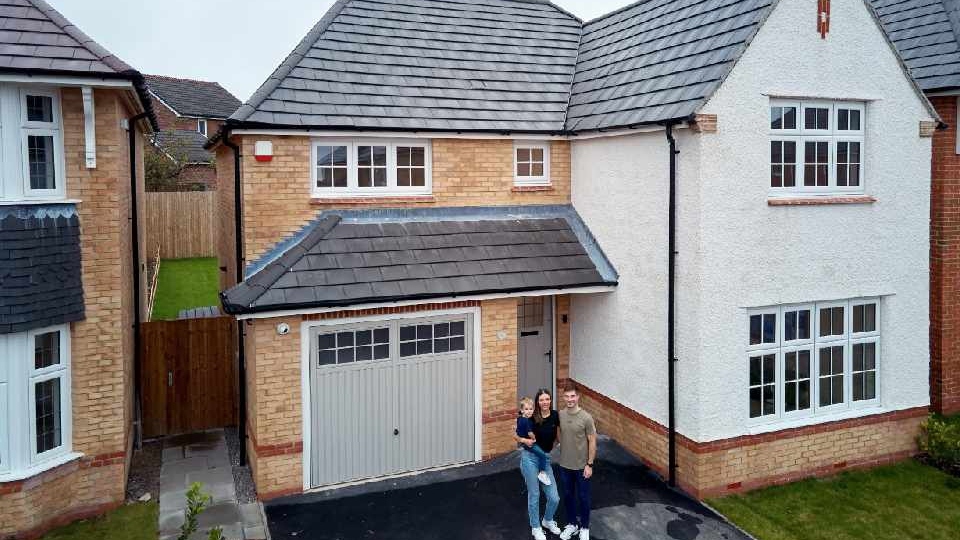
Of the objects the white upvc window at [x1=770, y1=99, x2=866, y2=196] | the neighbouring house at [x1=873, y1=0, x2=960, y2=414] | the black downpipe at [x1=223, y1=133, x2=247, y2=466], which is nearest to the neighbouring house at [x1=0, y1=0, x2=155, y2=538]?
the black downpipe at [x1=223, y1=133, x2=247, y2=466]

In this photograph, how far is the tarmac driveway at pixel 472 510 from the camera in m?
9.30

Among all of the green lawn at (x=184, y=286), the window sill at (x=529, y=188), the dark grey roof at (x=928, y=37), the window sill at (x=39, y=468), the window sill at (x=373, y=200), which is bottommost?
the window sill at (x=39, y=468)

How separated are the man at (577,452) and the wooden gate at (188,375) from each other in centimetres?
673

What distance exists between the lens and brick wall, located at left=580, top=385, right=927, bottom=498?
10.2m

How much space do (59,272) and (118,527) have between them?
3.26m

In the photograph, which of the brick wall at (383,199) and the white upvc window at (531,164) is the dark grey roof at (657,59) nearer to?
the white upvc window at (531,164)

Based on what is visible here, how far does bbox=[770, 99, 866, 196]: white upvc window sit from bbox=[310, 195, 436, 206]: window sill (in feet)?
16.8

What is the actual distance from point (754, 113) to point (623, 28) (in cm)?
439

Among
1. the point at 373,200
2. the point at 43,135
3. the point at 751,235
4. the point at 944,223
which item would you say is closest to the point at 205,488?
the point at 373,200

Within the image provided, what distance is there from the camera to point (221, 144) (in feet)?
41.5

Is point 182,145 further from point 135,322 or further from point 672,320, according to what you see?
point 672,320

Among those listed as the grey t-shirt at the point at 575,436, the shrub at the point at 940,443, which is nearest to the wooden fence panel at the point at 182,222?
the grey t-shirt at the point at 575,436

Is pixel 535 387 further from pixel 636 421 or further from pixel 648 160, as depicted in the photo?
pixel 648 160

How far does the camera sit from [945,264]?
12.9m
